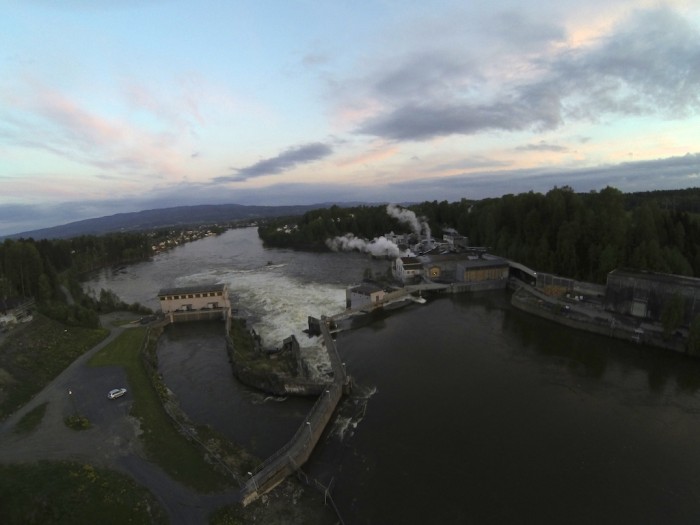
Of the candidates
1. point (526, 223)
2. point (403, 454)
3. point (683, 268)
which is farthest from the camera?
point (526, 223)

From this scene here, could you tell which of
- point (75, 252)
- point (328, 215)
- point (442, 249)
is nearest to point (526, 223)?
point (442, 249)

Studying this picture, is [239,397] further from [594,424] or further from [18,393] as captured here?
[594,424]

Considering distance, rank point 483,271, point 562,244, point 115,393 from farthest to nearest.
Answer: point 483,271
point 562,244
point 115,393

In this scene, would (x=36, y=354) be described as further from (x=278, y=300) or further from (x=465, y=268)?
(x=465, y=268)

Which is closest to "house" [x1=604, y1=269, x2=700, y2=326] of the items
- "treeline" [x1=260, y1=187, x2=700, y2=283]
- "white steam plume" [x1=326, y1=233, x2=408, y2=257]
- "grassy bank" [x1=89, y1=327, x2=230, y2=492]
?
"treeline" [x1=260, y1=187, x2=700, y2=283]

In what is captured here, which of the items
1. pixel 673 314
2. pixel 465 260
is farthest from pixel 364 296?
pixel 673 314

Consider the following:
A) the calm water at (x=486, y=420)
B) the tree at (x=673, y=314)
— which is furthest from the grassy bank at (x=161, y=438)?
the tree at (x=673, y=314)

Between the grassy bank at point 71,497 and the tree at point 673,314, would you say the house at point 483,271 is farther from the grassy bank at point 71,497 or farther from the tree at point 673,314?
the grassy bank at point 71,497
